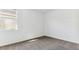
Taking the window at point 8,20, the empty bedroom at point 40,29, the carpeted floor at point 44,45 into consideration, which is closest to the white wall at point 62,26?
the empty bedroom at point 40,29

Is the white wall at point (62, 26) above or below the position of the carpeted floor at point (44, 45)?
above

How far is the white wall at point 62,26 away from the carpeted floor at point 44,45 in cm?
12

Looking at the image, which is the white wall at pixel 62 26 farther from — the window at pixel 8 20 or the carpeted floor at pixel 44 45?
the window at pixel 8 20

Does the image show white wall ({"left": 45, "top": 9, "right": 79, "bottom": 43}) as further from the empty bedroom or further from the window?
the window

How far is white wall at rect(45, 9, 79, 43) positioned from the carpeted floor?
12cm

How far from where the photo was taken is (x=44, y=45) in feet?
6.26

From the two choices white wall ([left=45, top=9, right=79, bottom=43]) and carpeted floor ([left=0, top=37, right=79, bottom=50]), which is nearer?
carpeted floor ([left=0, top=37, right=79, bottom=50])

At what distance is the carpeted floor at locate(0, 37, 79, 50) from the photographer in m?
1.83

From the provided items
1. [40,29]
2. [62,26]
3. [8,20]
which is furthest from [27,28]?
[62,26]

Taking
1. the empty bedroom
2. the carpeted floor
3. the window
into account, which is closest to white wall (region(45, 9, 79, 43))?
the empty bedroom

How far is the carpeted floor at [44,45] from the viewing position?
1831 mm
